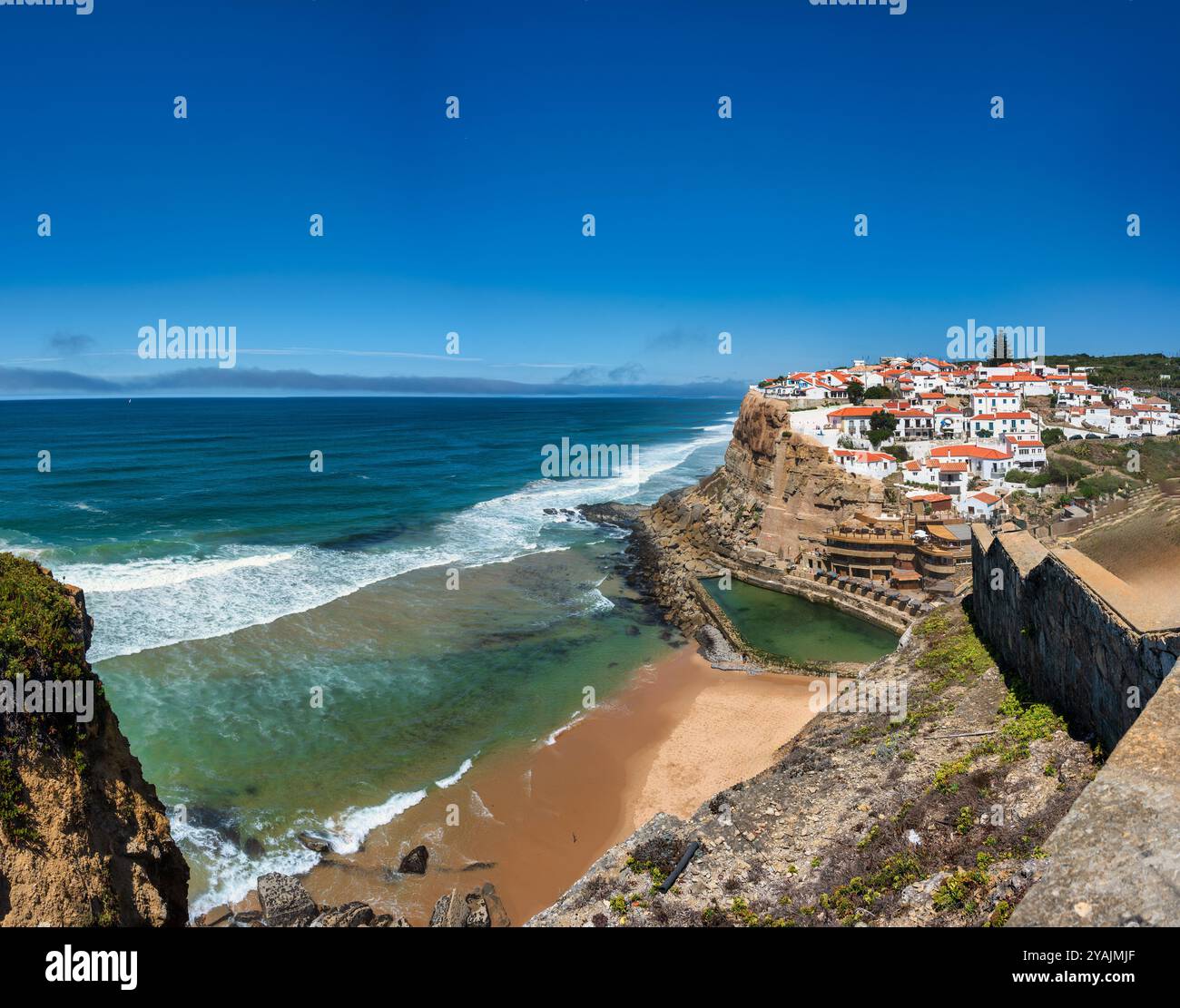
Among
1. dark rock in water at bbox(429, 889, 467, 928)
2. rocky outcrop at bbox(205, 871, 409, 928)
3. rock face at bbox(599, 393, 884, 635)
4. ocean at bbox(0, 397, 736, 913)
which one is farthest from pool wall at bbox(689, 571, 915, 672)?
rocky outcrop at bbox(205, 871, 409, 928)

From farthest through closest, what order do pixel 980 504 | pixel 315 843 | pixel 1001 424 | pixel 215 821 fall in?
pixel 1001 424, pixel 980 504, pixel 215 821, pixel 315 843

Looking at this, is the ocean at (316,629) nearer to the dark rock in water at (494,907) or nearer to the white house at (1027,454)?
the dark rock in water at (494,907)

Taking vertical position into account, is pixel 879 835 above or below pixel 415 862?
above

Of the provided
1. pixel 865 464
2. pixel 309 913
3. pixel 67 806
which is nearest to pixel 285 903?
pixel 309 913

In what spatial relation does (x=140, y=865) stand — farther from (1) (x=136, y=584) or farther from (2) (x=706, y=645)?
(1) (x=136, y=584)

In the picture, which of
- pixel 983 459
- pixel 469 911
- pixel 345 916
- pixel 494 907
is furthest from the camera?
pixel 983 459

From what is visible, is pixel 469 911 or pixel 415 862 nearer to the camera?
pixel 469 911

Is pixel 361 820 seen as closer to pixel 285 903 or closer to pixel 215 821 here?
pixel 285 903
